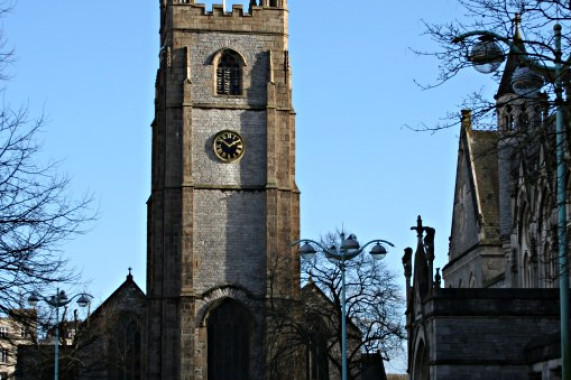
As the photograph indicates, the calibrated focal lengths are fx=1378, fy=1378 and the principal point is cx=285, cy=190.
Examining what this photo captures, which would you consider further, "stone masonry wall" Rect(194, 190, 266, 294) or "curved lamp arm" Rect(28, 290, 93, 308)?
"stone masonry wall" Rect(194, 190, 266, 294)

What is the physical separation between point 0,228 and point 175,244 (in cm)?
5025

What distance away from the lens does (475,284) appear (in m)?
64.9

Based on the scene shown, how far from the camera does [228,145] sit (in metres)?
75.1

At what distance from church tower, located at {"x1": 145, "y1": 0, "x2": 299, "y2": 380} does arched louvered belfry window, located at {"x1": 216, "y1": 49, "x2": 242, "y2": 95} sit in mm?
55

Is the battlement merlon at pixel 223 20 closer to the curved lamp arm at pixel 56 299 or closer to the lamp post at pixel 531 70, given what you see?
the curved lamp arm at pixel 56 299

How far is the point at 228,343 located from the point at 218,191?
820cm

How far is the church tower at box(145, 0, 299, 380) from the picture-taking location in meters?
72.9

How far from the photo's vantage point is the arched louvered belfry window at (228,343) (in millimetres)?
73312

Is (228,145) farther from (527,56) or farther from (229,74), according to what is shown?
A: (527,56)

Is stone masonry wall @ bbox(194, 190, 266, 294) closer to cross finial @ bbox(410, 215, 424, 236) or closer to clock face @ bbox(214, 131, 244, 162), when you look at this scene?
clock face @ bbox(214, 131, 244, 162)

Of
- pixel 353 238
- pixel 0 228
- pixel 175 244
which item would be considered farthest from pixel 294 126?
pixel 0 228

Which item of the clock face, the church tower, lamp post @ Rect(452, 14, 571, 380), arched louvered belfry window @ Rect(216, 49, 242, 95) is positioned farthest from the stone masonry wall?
lamp post @ Rect(452, 14, 571, 380)

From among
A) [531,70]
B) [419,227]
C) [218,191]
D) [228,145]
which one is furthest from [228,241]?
[531,70]

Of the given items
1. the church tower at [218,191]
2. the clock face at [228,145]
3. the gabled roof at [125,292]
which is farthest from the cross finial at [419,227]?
the gabled roof at [125,292]
